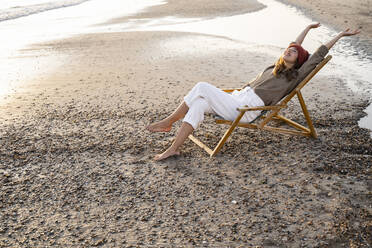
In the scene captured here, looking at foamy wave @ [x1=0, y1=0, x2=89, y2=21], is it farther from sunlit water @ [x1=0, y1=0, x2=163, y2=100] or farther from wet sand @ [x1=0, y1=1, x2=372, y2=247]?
wet sand @ [x1=0, y1=1, x2=372, y2=247]

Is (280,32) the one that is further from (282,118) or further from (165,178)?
(165,178)

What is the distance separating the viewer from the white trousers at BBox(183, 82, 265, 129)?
4.48 metres

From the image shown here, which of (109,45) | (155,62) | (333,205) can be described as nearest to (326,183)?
(333,205)

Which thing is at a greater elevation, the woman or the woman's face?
the woman's face

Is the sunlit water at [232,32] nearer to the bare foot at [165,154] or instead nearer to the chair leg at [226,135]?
the chair leg at [226,135]

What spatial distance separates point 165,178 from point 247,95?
160 cm

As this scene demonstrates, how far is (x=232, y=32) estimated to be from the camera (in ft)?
45.3

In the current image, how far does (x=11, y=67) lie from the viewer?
31.3 feet

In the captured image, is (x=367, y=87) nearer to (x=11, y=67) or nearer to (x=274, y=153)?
(x=274, y=153)

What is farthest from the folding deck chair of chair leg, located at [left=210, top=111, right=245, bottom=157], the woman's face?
the woman's face

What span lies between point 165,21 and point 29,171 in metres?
13.9

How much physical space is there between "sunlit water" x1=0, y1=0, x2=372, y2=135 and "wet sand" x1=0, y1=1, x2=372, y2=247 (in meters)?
1.37

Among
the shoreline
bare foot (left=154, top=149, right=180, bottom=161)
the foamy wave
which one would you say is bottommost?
the shoreline

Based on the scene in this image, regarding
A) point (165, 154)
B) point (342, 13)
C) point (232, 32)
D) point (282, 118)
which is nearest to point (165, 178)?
point (165, 154)
